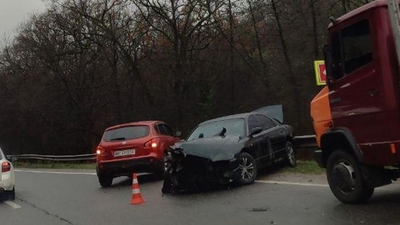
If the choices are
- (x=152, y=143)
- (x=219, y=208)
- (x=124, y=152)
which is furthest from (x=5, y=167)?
(x=219, y=208)

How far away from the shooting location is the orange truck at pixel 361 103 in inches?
241

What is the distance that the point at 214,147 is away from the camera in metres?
9.73

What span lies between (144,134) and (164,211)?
4585 millimetres

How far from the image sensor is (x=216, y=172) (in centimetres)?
964

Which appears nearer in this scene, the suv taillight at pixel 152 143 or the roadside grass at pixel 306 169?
the roadside grass at pixel 306 169

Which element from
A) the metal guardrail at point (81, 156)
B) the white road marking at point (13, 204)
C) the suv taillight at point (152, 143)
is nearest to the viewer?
the white road marking at point (13, 204)

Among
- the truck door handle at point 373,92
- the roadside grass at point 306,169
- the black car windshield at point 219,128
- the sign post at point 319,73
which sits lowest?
the roadside grass at point 306,169

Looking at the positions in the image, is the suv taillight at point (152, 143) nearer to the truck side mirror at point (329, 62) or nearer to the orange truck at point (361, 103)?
the orange truck at point (361, 103)

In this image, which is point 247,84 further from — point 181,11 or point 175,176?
point 175,176

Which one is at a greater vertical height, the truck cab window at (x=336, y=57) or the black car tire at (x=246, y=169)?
the truck cab window at (x=336, y=57)

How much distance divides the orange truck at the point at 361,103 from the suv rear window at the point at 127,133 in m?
6.13

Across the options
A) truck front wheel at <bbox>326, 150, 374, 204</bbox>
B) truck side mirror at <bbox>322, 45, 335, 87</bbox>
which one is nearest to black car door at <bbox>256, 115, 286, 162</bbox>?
→ truck front wheel at <bbox>326, 150, 374, 204</bbox>

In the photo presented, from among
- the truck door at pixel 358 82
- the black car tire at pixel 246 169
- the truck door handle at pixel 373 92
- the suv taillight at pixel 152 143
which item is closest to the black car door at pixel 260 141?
the black car tire at pixel 246 169

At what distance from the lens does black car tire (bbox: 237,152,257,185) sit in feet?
32.9
